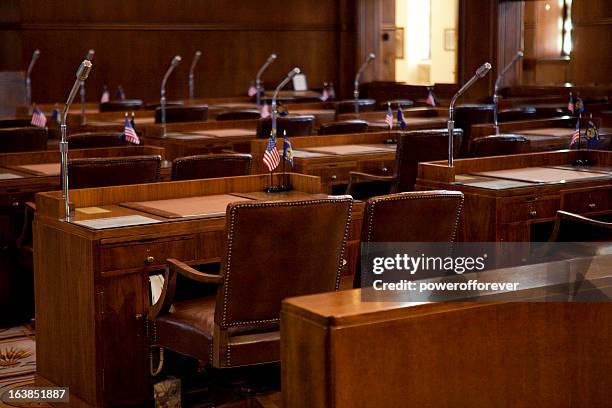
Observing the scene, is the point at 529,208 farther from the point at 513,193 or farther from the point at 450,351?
the point at 450,351

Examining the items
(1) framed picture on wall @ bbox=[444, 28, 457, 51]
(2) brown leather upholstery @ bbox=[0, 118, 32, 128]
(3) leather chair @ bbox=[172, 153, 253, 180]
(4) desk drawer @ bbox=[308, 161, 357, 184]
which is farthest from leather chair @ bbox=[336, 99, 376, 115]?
(3) leather chair @ bbox=[172, 153, 253, 180]

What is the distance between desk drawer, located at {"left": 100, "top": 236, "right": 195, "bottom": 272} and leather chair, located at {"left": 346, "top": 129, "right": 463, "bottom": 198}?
219 centimetres

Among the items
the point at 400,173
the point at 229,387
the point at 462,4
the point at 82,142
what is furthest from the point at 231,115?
the point at 229,387

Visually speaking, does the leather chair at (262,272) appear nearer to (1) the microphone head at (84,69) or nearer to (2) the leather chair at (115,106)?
(1) the microphone head at (84,69)

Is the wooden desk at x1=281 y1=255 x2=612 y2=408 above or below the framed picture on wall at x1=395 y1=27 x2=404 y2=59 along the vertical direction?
below

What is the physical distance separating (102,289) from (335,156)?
9.10ft

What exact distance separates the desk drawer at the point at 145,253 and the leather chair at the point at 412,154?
2189 mm

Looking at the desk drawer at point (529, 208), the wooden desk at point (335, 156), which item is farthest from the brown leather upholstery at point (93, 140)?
the desk drawer at point (529, 208)

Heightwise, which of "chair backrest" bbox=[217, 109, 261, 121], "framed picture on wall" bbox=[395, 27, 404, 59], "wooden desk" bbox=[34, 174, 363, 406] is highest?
"framed picture on wall" bbox=[395, 27, 404, 59]

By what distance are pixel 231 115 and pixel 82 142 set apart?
2.71m

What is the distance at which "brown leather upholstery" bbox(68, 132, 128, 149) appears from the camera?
6.20m

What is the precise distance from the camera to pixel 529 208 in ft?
15.2

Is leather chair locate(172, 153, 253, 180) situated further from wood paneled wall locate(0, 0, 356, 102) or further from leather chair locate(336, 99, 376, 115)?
wood paneled wall locate(0, 0, 356, 102)

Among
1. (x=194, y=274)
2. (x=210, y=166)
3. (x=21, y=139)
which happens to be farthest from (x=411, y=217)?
(x=21, y=139)
